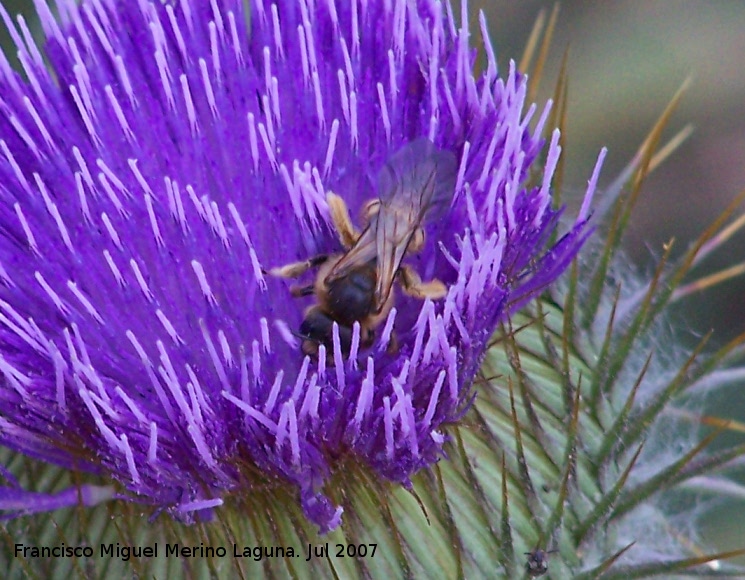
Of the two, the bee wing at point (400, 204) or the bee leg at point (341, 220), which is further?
the bee leg at point (341, 220)

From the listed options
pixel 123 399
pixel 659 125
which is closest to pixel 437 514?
pixel 123 399

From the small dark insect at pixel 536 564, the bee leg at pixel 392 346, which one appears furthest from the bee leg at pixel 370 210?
the small dark insect at pixel 536 564

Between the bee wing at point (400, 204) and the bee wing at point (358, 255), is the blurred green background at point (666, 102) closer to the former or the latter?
the bee wing at point (400, 204)

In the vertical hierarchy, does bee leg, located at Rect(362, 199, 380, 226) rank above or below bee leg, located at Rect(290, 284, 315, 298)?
above

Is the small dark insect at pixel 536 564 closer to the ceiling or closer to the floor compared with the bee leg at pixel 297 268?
closer to the floor

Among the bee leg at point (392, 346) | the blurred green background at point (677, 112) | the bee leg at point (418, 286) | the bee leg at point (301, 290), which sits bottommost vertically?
the bee leg at point (392, 346)

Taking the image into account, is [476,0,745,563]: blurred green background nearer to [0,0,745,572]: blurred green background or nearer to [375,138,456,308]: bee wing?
[0,0,745,572]: blurred green background

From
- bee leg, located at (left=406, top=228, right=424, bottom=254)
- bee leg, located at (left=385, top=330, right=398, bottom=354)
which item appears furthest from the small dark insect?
bee leg, located at (left=406, top=228, right=424, bottom=254)

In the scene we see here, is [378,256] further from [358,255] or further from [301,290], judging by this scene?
[301,290]
